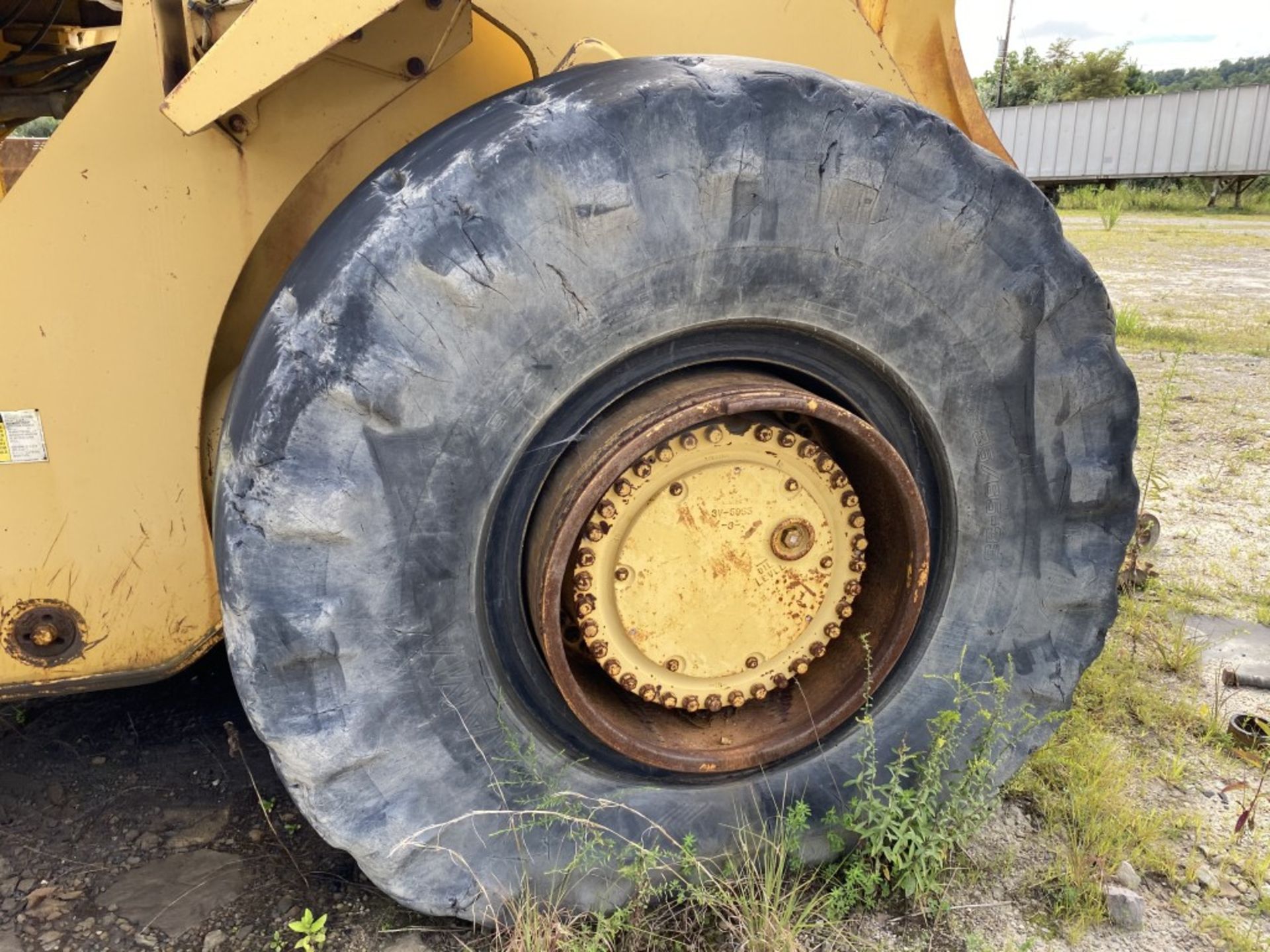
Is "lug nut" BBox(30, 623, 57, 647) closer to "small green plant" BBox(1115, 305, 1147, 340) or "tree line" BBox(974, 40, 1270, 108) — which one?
"small green plant" BBox(1115, 305, 1147, 340)

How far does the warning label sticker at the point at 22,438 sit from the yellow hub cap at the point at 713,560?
104 centimetres

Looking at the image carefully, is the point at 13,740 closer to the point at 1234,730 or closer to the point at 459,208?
the point at 459,208

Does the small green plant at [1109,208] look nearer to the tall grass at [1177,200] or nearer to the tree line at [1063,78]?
the tall grass at [1177,200]

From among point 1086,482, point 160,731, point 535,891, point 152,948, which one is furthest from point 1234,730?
point 160,731

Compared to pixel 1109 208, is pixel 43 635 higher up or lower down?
higher up

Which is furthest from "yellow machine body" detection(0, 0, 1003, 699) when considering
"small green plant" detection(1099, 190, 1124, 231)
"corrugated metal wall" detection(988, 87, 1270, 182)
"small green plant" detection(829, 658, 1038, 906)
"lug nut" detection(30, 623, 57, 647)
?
"corrugated metal wall" detection(988, 87, 1270, 182)

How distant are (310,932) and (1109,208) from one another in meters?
20.5

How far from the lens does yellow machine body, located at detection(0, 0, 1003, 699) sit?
174cm

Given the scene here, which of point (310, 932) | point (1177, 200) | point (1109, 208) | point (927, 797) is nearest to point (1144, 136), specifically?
point (1177, 200)

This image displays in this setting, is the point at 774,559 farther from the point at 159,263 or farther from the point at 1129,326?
the point at 1129,326

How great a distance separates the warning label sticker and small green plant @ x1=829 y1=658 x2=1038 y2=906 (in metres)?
1.68

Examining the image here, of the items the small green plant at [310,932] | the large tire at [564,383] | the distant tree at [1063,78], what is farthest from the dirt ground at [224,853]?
the distant tree at [1063,78]

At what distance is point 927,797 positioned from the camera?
6.65 ft

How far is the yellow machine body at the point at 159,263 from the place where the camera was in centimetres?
174
